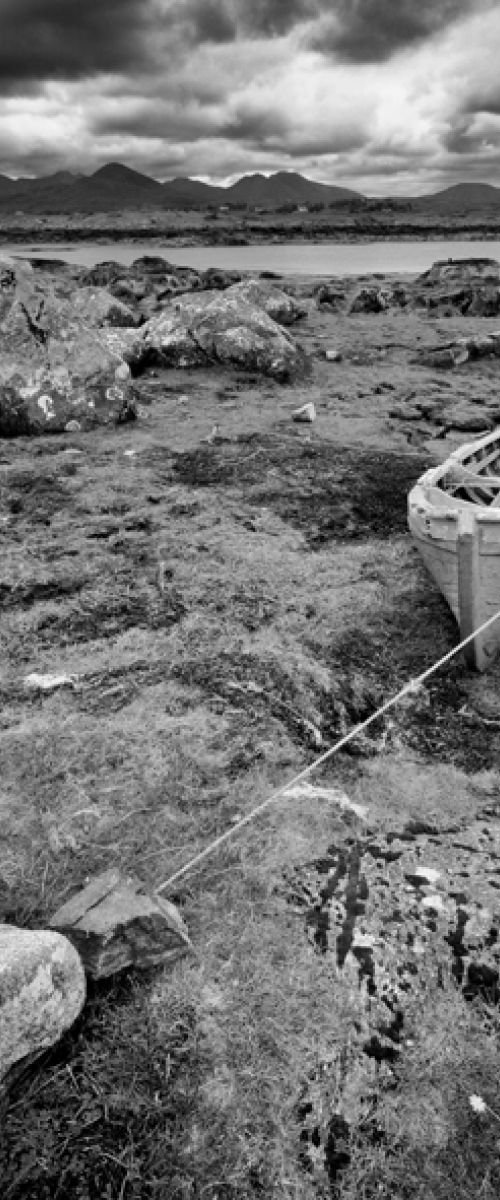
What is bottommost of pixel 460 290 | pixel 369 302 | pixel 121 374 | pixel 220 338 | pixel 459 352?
pixel 459 352

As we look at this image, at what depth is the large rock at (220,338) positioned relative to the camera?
1591 cm

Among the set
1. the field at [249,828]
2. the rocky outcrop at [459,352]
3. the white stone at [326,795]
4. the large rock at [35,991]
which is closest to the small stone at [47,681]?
the field at [249,828]

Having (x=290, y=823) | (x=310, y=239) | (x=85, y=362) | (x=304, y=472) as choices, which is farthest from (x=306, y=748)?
(x=310, y=239)

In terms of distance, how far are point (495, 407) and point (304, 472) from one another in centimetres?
590

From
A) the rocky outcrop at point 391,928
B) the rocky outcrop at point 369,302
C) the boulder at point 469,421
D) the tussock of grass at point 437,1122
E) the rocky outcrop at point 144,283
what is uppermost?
the rocky outcrop at point 144,283

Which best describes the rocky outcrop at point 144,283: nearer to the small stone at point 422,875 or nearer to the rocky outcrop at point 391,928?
the rocky outcrop at point 391,928

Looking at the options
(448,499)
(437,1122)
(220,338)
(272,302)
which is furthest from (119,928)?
(272,302)

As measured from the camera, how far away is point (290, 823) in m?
4.27

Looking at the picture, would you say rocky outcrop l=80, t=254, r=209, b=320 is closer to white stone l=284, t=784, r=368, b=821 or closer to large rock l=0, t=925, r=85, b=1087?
white stone l=284, t=784, r=368, b=821

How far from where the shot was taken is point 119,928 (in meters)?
3.19

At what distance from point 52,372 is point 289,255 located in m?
61.5

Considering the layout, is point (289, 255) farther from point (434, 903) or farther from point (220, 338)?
point (434, 903)

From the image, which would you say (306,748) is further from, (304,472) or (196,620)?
(304,472)

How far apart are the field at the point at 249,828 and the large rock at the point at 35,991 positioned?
0.49 feet
